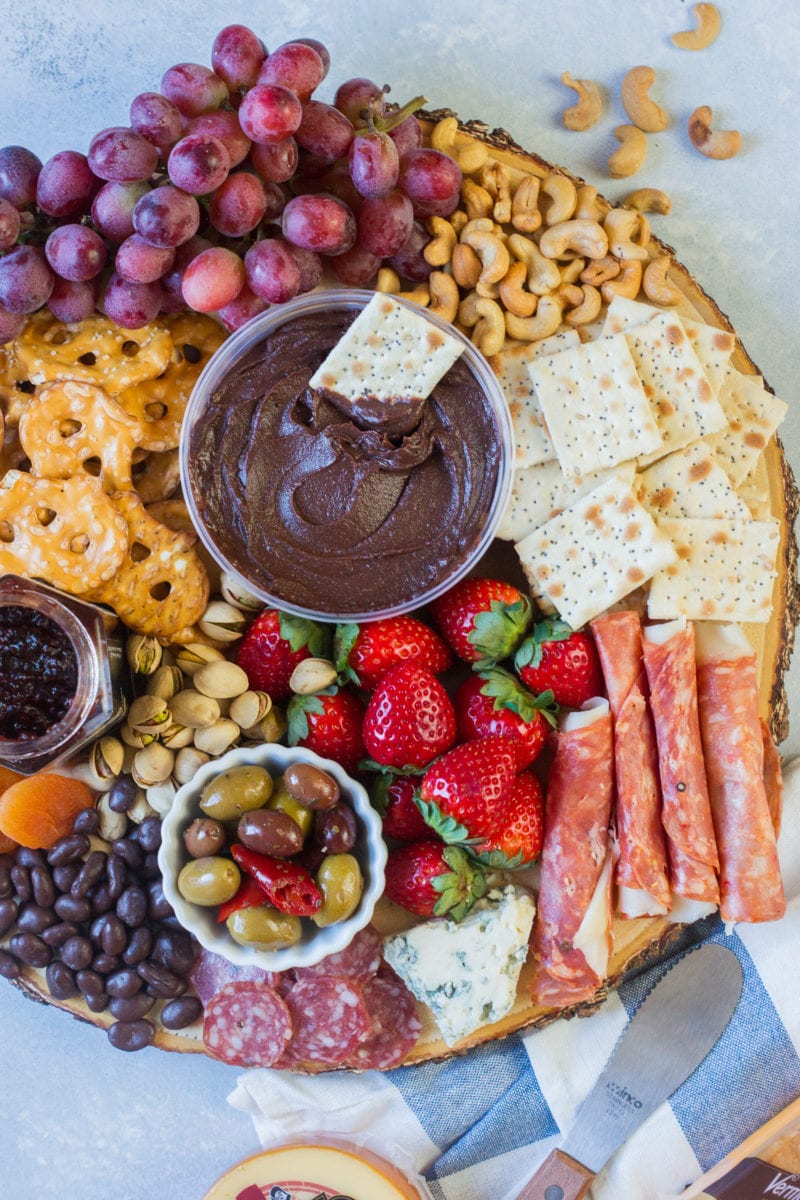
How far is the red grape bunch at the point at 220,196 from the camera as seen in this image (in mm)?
1481

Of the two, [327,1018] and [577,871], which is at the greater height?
[577,871]

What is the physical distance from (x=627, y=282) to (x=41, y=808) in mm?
1291

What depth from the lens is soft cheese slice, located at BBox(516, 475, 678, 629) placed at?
166 centimetres

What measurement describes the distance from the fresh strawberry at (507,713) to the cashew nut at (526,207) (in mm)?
738

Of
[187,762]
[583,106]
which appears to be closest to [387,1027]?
[187,762]

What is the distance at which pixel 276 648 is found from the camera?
1677 mm

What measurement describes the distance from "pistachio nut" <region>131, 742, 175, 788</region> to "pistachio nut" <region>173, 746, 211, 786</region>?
0.05 feet

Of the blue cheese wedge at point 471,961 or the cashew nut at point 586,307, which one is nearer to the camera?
the blue cheese wedge at point 471,961

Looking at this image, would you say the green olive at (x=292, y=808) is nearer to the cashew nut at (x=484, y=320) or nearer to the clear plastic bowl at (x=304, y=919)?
the clear plastic bowl at (x=304, y=919)

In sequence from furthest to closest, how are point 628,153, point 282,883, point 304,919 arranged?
point 628,153
point 304,919
point 282,883

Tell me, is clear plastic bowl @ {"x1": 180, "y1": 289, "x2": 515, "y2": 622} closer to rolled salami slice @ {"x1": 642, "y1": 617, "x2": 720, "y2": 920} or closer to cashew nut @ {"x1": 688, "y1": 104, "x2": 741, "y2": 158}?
rolled salami slice @ {"x1": 642, "y1": 617, "x2": 720, "y2": 920}

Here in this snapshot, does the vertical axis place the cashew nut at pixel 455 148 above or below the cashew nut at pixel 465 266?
Answer: above

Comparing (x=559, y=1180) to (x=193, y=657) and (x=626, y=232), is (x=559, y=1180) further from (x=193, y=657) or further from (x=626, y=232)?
(x=626, y=232)

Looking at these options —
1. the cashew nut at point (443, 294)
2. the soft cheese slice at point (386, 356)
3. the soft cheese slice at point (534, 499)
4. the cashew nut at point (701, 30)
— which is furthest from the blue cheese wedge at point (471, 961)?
the cashew nut at point (701, 30)
